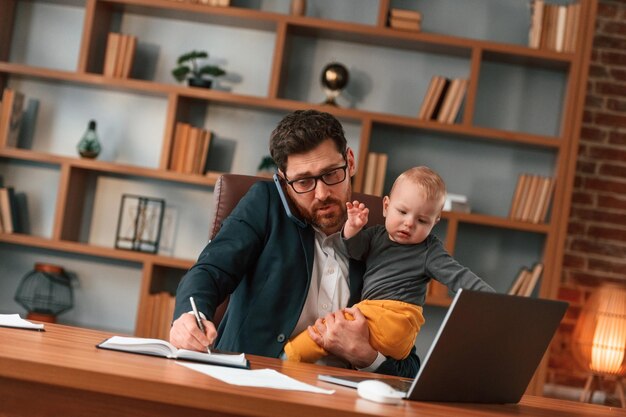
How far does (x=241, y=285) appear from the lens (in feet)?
7.48

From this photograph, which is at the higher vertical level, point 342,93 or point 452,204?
point 342,93

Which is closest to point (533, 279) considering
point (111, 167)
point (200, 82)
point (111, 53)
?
point (200, 82)

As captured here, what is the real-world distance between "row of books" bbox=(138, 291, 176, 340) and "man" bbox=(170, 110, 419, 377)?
6.70 feet

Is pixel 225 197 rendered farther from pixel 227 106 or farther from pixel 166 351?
pixel 227 106

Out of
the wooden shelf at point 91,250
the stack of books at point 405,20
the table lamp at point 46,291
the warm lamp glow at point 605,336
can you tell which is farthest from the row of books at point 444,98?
the table lamp at point 46,291

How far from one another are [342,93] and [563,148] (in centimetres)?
109

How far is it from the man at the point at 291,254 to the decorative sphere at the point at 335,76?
199cm

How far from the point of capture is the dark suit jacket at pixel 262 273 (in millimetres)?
2146

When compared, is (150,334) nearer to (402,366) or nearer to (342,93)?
(342,93)

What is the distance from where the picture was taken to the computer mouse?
1.37 meters

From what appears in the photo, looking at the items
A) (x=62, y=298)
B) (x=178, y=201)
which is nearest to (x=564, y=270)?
(x=178, y=201)

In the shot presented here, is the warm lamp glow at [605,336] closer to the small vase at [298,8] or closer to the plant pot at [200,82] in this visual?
the small vase at [298,8]

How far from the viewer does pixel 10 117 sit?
437cm

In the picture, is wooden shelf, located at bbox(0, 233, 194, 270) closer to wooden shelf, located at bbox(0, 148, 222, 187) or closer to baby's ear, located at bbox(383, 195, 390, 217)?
wooden shelf, located at bbox(0, 148, 222, 187)
